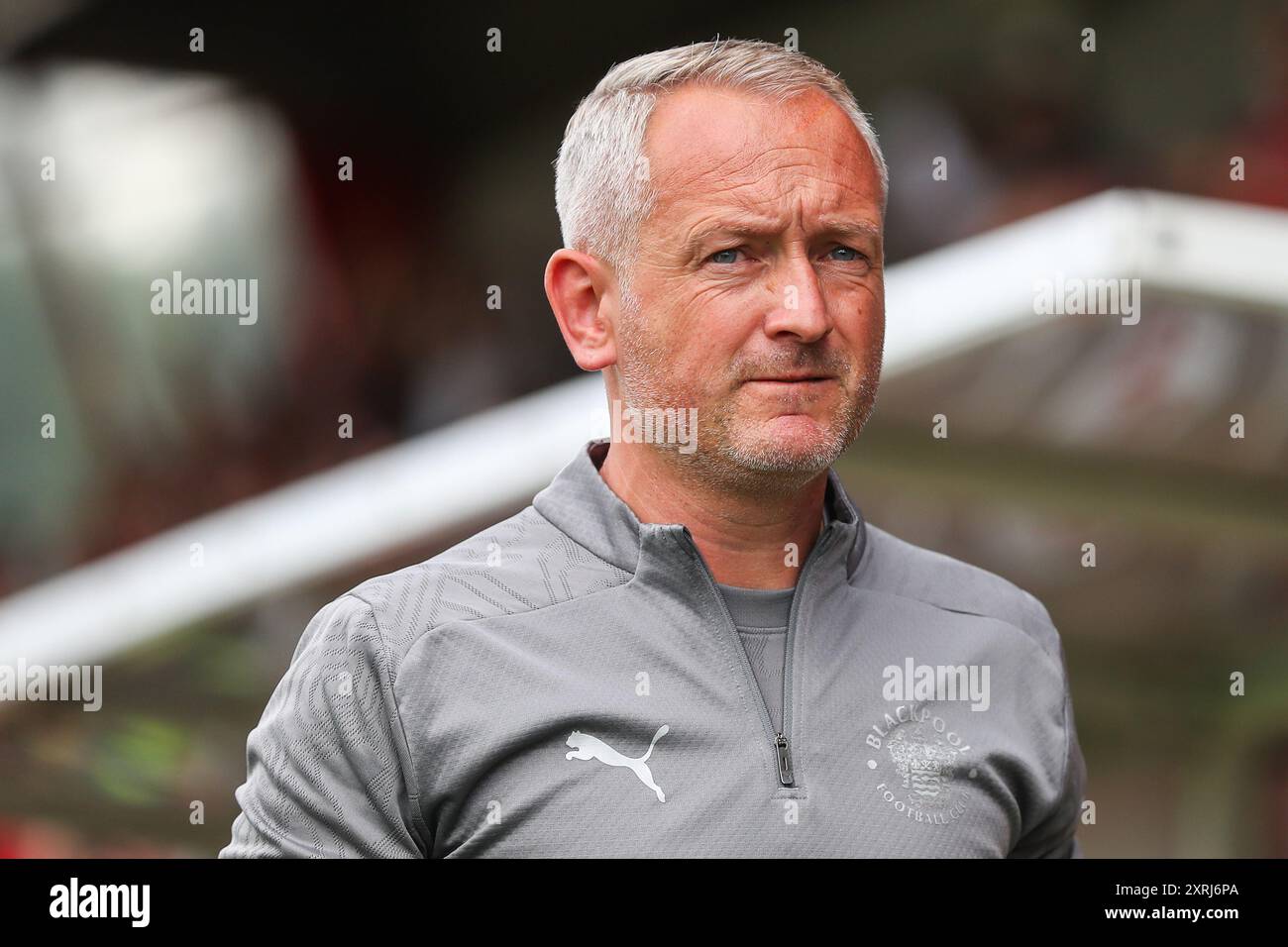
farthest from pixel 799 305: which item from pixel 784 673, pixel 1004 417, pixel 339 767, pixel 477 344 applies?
pixel 477 344

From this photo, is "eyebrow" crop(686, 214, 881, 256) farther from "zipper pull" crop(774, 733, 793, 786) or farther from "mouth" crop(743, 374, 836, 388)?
"zipper pull" crop(774, 733, 793, 786)

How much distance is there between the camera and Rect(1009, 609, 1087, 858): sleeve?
187cm

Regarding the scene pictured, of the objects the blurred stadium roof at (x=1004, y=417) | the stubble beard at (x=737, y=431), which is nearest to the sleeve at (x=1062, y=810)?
the stubble beard at (x=737, y=431)

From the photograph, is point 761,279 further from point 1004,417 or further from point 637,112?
point 1004,417

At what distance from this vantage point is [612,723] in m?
1.62

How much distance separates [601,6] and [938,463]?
3782 millimetres

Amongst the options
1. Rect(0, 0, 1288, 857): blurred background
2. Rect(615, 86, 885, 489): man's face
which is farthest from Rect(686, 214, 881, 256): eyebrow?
Rect(0, 0, 1288, 857): blurred background

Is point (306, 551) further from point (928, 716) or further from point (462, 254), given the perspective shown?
point (462, 254)

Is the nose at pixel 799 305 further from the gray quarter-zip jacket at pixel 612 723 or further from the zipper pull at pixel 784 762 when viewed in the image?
the zipper pull at pixel 784 762

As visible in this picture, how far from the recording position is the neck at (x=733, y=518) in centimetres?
178

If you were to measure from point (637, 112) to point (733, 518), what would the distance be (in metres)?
0.46

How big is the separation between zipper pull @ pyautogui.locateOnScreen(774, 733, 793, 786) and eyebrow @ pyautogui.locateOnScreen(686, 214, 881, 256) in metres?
0.52

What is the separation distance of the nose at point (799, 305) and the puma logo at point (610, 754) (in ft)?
1.39
